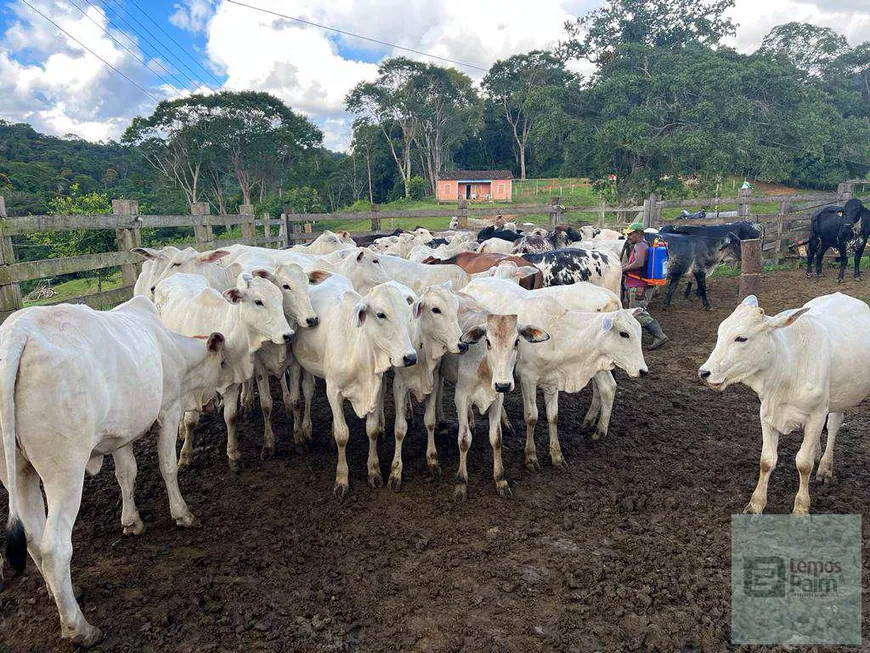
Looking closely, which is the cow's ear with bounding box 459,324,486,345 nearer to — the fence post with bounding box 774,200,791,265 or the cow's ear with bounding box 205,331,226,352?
the cow's ear with bounding box 205,331,226,352

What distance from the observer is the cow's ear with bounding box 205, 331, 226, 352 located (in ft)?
16.2

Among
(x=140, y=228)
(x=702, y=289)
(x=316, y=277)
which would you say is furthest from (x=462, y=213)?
(x=316, y=277)

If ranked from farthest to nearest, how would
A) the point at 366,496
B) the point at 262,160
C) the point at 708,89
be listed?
1. the point at 262,160
2. the point at 708,89
3. the point at 366,496

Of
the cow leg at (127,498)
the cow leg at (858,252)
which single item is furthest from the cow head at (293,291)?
the cow leg at (858,252)

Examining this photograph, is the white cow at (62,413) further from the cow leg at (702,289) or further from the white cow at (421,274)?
the cow leg at (702,289)

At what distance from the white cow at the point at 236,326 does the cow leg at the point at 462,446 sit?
1700 mm

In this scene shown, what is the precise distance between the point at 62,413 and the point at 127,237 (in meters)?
7.06

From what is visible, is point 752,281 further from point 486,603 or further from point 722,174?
point 722,174

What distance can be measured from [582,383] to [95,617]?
431 cm

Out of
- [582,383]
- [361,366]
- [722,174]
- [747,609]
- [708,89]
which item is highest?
[708,89]

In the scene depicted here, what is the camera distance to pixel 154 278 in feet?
25.3

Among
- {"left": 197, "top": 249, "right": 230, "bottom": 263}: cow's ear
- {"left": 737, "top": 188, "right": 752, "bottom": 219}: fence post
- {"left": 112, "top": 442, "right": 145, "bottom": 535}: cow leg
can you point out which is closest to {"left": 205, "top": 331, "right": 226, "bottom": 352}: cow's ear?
{"left": 112, "top": 442, "right": 145, "bottom": 535}: cow leg

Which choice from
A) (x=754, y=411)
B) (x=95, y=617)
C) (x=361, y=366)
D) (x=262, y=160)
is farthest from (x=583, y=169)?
(x=95, y=617)

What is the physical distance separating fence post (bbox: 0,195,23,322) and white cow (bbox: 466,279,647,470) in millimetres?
5618
